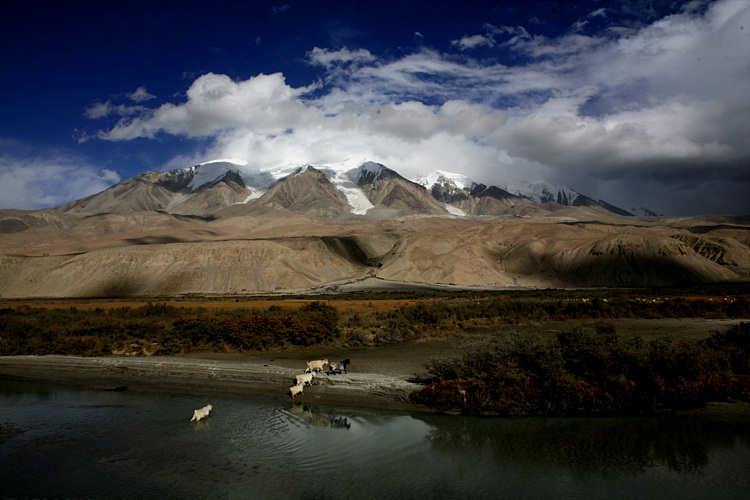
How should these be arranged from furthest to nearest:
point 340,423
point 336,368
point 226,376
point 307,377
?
1. point 226,376
2. point 336,368
3. point 307,377
4. point 340,423

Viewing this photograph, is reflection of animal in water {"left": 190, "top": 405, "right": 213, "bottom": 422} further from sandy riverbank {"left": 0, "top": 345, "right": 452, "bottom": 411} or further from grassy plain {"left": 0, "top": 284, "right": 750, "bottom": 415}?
grassy plain {"left": 0, "top": 284, "right": 750, "bottom": 415}

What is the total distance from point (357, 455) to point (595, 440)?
626cm

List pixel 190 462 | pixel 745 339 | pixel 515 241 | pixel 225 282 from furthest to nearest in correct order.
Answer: pixel 515 241 < pixel 225 282 < pixel 745 339 < pixel 190 462

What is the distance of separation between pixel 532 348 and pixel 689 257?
316 feet

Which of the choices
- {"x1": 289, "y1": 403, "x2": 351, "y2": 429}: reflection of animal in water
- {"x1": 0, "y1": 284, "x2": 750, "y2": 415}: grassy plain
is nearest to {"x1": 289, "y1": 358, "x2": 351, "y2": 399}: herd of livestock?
{"x1": 289, "y1": 403, "x2": 351, "y2": 429}: reflection of animal in water

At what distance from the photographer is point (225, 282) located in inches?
3457

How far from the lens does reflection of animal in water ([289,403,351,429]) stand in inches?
558

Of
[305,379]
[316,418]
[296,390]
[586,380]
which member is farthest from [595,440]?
[305,379]

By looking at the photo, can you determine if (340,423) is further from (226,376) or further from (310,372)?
(226,376)

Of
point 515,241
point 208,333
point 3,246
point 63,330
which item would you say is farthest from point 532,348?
point 3,246

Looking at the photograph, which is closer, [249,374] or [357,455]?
[357,455]

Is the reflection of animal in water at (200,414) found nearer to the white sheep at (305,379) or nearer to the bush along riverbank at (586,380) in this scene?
the white sheep at (305,379)

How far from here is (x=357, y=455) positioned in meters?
11.7

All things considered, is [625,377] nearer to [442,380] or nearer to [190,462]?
[442,380]
